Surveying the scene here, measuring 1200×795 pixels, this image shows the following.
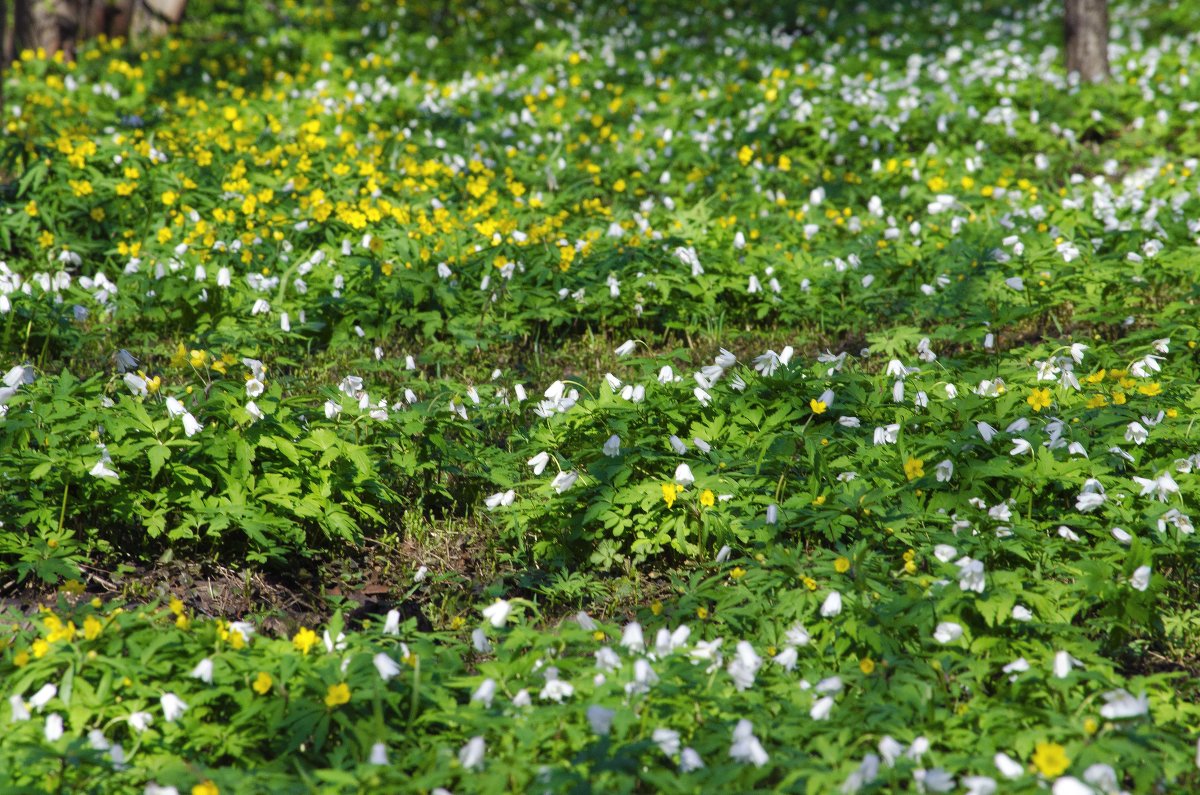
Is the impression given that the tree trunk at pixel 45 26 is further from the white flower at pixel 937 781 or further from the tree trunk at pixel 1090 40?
the white flower at pixel 937 781

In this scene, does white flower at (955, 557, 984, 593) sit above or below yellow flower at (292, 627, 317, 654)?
below

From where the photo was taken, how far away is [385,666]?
8.59ft

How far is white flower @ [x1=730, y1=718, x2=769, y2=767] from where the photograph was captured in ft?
7.68

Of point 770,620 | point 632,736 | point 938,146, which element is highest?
point 632,736

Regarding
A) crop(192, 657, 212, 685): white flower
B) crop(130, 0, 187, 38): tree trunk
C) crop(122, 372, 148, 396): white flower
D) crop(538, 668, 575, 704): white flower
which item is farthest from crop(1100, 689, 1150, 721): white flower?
crop(130, 0, 187, 38): tree trunk

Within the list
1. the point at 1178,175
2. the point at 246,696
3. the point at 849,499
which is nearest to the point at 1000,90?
the point at 1178,175

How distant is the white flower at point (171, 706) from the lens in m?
2.53

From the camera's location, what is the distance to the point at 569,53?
10.8 meters

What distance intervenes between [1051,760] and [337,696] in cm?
166

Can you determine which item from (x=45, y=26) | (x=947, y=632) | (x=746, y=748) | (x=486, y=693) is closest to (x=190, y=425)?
(x=486, y=693)

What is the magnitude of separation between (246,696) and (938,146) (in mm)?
6922

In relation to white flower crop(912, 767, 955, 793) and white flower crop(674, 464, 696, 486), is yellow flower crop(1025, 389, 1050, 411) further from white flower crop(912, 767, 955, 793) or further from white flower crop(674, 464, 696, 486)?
white flower crop(912, 767, 955, 793)

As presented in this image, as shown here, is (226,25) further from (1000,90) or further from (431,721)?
(431,721)

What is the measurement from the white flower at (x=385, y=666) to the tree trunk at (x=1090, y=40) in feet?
29.1
